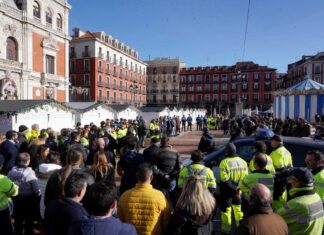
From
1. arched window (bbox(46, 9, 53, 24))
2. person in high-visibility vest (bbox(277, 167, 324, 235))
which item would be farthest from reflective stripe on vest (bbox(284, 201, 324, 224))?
arched window (bbox(46, 9, 53, 24))

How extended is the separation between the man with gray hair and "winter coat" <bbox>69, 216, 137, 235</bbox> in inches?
42.0

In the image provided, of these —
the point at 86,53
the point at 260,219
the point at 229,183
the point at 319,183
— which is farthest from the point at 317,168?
the point at 86,53

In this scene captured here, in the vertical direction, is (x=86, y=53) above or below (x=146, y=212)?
above

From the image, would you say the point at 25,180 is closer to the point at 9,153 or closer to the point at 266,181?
the point at 9,153

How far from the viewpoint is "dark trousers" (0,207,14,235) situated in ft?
13.7

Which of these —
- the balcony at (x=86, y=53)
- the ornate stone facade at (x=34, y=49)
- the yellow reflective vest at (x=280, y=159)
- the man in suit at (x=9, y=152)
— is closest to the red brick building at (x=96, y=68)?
Answer: the balcony at (x=86, y=53)

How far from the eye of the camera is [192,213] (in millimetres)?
3031

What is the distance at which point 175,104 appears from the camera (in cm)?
7600

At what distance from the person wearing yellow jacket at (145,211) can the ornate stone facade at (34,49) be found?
Answer: 25362 millimetres

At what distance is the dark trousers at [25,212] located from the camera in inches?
186

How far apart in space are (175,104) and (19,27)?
51916 mm

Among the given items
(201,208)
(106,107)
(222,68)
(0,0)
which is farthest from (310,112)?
(222,68)

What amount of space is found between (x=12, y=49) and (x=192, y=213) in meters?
28.6

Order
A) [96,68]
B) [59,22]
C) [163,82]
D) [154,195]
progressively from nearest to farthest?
[154,195] < [59,22] < [96,68] < [163,82]
